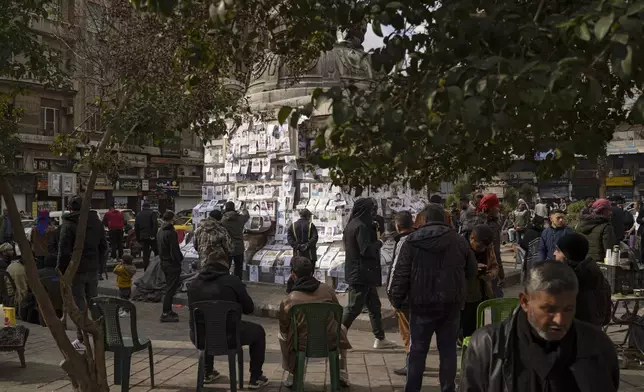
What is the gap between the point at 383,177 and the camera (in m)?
3.64

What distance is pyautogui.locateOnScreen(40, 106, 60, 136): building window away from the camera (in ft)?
114

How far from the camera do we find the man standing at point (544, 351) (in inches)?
93.0

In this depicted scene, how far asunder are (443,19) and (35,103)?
3551cm

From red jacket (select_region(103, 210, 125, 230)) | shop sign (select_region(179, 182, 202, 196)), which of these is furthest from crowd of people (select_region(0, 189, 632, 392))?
shop sign (select_region(179, 182, 202, 196))

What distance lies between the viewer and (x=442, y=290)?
5070 mm

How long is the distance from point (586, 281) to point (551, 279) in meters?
2.15

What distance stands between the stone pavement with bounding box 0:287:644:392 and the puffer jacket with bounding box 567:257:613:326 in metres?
1.70

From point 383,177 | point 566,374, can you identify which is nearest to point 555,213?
point 383,177

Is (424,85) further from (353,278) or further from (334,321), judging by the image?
(353,278)

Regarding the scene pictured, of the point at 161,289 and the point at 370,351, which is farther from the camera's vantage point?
the point at 161,289

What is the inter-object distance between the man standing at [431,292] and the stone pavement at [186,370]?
0.79 metres

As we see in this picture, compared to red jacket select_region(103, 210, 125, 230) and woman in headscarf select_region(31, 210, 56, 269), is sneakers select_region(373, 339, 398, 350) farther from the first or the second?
red jacket select_region(103, 210, 125, 230)

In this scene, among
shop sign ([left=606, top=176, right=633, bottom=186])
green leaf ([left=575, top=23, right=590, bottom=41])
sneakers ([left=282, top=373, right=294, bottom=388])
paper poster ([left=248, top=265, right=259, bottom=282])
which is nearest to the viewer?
green leaf ([left=575, top=23, right=590, bottom=41])

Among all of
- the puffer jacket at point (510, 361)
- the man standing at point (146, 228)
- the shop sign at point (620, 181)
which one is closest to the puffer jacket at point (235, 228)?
the man standing at point (146, 228)
